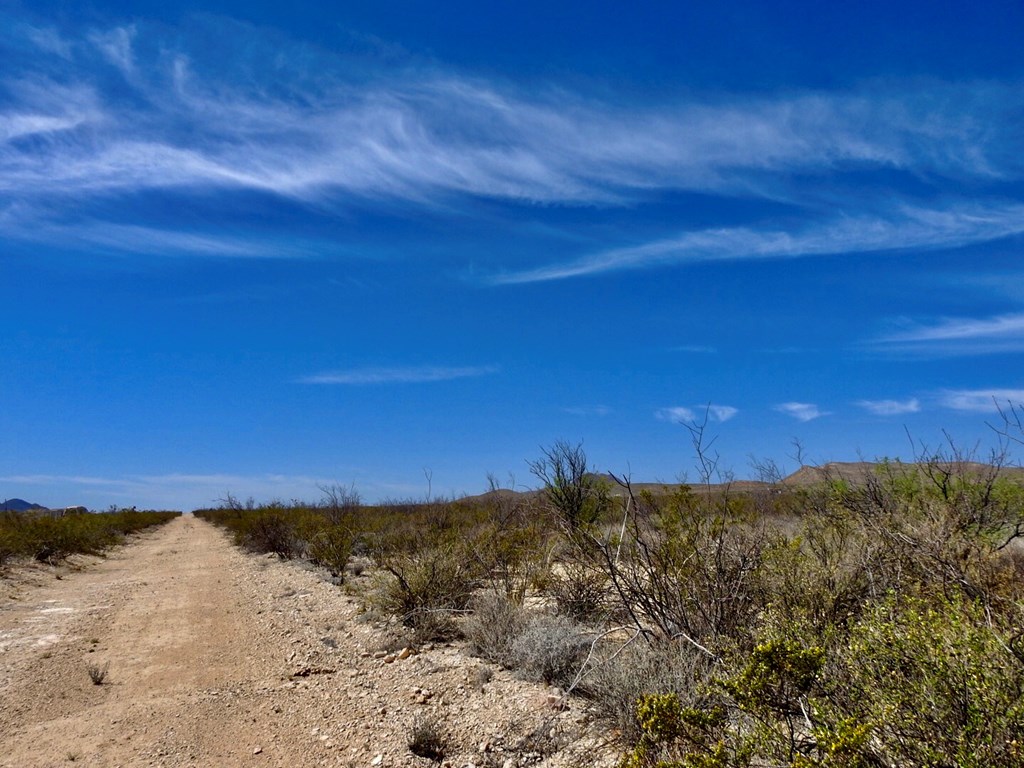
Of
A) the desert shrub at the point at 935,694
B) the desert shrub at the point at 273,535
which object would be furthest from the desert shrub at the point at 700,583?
the desert shrub at the point at 273,535

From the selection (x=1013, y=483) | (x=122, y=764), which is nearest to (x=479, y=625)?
(x=122, y=764)

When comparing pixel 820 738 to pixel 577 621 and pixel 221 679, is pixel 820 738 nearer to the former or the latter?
pixel 577 621

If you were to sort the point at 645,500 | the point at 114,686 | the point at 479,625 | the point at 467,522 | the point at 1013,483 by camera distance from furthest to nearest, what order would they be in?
the point at 467,522 → the point at 1013,483 → the point at 645,500 → the point at 479,625 → the point at 114,686

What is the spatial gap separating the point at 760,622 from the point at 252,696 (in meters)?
5.25

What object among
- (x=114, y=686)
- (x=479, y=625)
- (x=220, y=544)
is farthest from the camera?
(x=220, y=544)

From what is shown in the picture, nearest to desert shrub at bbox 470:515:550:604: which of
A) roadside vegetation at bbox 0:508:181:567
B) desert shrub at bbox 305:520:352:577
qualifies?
desert shrub at bbox 305:520:352:577

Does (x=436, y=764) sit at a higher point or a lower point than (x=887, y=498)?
lower

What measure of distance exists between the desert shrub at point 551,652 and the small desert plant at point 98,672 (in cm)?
470

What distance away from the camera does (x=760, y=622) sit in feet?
18.5

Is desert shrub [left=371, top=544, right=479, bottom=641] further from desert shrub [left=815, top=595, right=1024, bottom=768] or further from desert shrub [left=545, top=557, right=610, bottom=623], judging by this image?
desert shrub [left=815, top=595, right=1024, bottom=768]

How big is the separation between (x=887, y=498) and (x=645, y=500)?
4.05m

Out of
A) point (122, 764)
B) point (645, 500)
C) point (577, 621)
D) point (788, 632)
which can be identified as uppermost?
point (645, 500)

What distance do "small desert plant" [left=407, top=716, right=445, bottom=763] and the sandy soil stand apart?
0.07 metres

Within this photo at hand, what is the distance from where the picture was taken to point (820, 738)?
9.27 ft
